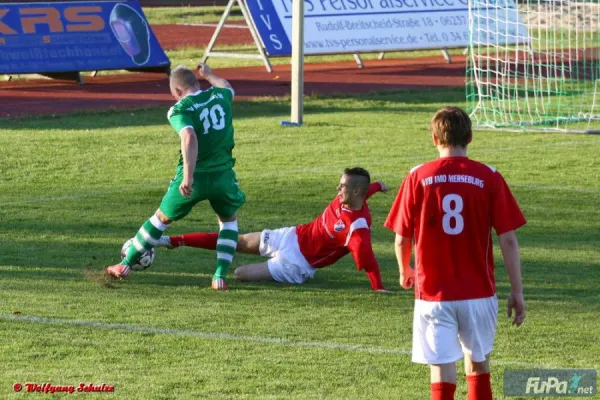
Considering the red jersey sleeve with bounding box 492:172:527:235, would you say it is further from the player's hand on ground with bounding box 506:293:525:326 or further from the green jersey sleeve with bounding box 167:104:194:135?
the green jersey sleeve with bounding box 167:104:194:135

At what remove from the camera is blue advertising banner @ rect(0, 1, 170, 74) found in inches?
851

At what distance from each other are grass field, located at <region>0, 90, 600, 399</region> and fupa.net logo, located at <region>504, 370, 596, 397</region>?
165mm

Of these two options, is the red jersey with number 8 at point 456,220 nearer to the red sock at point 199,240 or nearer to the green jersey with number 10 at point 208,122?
the green jersey with number 10 at point 208,122

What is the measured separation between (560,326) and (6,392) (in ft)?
11.3

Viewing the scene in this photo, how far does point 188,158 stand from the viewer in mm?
8289

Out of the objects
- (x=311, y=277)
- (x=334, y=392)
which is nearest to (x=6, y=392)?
(x=334, y=392)

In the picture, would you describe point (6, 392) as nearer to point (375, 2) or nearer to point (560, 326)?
point (560, 326)

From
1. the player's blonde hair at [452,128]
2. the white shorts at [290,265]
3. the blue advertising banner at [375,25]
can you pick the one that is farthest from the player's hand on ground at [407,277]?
the blue advertising banner at [375,25]

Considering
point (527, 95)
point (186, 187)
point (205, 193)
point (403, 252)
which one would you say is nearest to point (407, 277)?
point (403, 252)

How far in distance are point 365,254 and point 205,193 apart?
3.87 feet

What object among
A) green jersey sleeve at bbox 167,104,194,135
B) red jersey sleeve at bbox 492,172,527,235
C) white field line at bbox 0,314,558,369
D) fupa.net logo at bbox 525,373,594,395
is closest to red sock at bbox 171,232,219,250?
green jersey sleeve at bbox 167,104,194,135

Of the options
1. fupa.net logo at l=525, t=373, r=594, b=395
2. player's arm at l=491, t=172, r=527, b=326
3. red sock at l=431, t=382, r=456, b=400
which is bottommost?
fupa.net logo at l=525, t=373, r=594, b=395

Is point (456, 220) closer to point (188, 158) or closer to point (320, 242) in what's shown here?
point (188, 158)

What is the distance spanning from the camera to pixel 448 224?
5.29 meters
